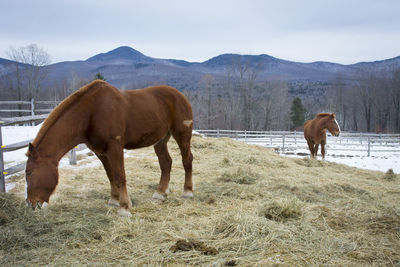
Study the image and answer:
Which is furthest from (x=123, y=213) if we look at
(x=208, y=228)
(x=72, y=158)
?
(x=72, y=158)

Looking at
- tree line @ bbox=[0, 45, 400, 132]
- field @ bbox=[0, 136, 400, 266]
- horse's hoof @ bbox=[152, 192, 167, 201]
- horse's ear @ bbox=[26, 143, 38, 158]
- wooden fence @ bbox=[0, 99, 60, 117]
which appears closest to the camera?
field @ bbox=[0, 136, 400, 266]

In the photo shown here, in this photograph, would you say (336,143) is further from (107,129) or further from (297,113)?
(297,113)

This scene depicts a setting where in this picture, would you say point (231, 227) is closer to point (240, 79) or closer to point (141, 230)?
point (141, 230)

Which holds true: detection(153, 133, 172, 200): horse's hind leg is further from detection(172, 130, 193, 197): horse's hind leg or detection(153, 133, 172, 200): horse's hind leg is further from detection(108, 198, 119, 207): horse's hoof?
detection(108, 198, 119, 207): horse's hoof

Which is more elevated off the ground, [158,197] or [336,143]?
[158,197]

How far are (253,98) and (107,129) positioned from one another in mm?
38341

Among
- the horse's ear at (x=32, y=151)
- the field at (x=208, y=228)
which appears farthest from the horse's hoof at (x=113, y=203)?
the horse's ear at (x=32, y=151)

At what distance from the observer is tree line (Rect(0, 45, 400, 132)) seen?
3466cm

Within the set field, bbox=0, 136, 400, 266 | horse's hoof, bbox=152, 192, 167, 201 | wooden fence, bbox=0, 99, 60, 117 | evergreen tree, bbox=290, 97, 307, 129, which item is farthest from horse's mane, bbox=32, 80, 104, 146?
evergreen tree, bbox=290, 97, 307, 129

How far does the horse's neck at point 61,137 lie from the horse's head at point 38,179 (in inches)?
3.9

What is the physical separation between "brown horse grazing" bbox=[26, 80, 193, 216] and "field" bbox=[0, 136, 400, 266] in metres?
0.34

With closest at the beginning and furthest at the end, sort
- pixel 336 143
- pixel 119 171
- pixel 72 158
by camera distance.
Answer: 1. pixel 119 171
2. pixel 72 158
3. pixel 336 143

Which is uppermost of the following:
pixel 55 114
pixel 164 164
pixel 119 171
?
pixel 55 114

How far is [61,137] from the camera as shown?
10.7 ft
